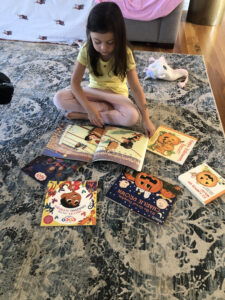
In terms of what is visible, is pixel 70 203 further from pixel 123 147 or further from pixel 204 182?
pixel 204 182

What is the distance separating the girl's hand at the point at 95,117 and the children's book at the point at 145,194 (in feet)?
1.00

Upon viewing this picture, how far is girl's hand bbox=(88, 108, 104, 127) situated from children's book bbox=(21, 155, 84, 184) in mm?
228

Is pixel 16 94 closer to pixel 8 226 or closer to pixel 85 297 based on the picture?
pixel 8 226

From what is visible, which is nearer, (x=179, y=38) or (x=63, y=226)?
(x=63, y=226)

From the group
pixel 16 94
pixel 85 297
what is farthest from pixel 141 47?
pixel 85 297

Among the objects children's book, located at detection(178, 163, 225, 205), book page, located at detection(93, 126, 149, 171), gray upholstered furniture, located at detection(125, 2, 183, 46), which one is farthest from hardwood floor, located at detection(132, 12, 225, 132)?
book page, located at detection(93, 126, 149, 171)

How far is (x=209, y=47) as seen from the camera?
2115 mm

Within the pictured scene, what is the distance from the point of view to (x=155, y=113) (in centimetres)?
135

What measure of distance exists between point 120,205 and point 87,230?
16 centimetres

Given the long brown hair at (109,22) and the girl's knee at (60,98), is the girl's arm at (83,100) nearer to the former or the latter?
the girl's knee at (60,98)

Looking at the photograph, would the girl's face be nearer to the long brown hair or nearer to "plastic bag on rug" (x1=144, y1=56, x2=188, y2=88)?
the long brown hair

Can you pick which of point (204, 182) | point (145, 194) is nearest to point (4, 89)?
point (145, 194)

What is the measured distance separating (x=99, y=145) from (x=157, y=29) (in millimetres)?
1375

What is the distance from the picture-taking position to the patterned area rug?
2.41 ft
